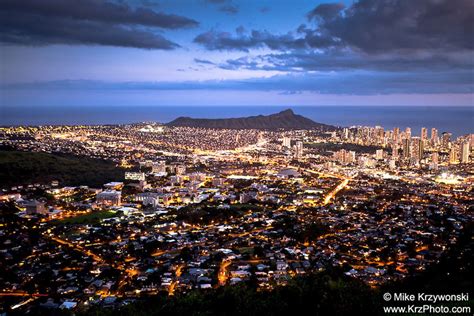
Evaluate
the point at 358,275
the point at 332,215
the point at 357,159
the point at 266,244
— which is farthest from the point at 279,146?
the point at 358,275

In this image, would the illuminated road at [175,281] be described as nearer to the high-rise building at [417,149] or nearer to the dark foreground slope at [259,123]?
the high-rise building at [417,149]

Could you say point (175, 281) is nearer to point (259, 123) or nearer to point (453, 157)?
point (453, 157)

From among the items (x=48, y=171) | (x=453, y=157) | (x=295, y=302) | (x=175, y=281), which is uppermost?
(x=453, y=157)

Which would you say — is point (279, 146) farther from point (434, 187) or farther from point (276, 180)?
point (434, 187)

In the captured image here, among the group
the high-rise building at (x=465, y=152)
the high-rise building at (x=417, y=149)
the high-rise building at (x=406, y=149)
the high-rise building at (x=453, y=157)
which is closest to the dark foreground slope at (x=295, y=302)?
the high-rise building at (x=453, y=157)

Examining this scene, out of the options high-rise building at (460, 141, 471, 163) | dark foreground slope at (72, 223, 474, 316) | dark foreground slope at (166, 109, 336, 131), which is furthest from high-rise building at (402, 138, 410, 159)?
dark foreground slope at (72, 223, 474, 316)

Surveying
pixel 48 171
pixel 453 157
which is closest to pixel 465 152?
pixel 453 157

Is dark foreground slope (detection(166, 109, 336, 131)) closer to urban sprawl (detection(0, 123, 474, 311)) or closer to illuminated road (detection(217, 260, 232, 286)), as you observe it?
urban sprawl (detection(0, 123, 474, 311))
